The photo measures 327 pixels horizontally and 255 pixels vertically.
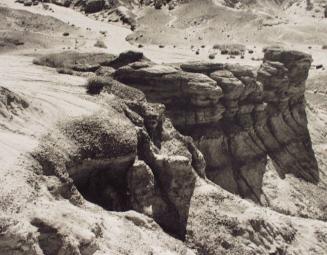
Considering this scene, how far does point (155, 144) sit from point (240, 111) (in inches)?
760

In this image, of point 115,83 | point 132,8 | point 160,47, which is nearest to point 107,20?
point 132,8

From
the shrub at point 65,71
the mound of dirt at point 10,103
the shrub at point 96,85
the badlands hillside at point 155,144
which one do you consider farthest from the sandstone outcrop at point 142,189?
the shrub at point 65,71

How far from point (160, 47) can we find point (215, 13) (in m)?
35.4

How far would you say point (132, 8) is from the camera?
12006 cm

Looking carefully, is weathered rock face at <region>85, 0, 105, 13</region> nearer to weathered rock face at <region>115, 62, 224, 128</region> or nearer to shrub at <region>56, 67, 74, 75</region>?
weathered rock face at <region>115, 62, 224, 128</region>

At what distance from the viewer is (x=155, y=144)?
40500 millimetres

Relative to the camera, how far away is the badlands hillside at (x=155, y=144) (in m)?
27.5

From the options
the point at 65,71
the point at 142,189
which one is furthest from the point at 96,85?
the point at 142,189

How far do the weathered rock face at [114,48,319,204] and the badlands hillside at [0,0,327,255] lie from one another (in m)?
0.13

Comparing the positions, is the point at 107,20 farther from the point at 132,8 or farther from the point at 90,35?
the point at 90,35

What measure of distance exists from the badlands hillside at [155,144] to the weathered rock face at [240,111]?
0.13m

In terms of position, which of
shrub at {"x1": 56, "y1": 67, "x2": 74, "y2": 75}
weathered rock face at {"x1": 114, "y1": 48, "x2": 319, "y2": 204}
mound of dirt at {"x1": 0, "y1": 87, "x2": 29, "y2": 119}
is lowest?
weathered rock face at {"x1": 114, "y1": 48, "x2": 319, "y2": 204}

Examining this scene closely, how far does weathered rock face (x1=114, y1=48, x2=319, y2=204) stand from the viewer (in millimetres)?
51969

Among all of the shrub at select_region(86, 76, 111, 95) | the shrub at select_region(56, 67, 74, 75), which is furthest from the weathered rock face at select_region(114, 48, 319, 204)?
the shrub at select_region(86, 76, 111, 95)
